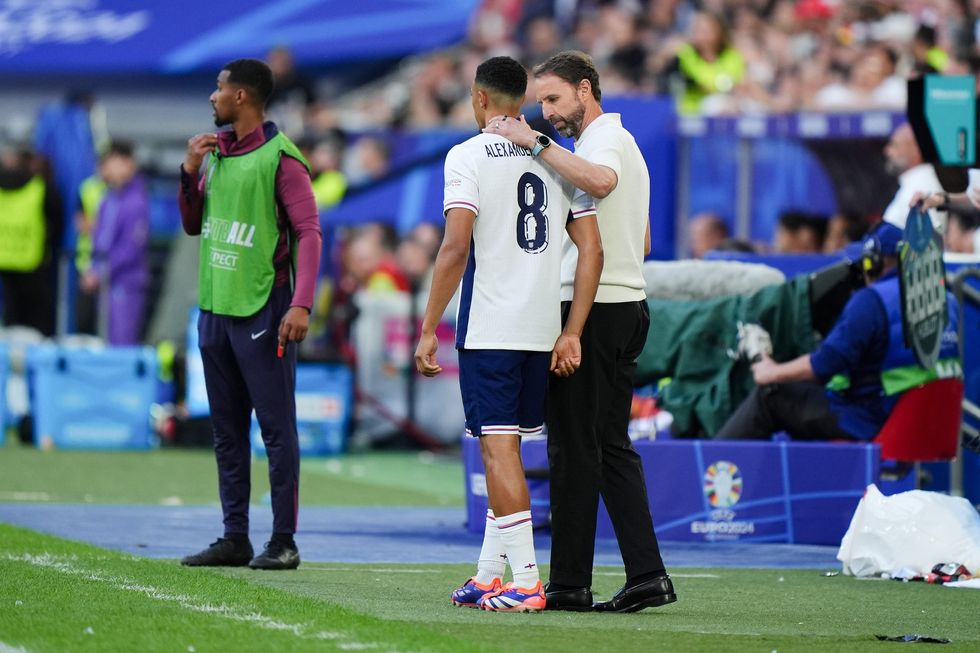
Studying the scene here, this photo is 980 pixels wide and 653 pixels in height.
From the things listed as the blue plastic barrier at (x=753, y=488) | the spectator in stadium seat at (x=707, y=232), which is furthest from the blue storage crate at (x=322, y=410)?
the blue plastic barrier at (x=753, y=488)

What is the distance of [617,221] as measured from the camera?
6.53 m

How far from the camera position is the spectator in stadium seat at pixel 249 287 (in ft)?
24.8

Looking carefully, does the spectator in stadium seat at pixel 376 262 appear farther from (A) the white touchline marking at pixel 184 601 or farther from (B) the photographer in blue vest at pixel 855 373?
(A) the white touchline marking at pixel 184 601

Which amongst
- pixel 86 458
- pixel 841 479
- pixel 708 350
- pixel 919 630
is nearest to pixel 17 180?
pixel 86 458

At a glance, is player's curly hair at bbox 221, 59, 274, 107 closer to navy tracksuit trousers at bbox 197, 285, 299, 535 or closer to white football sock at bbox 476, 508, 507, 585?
navy tracksuit trousers at bbox 197, 285, 299, 535

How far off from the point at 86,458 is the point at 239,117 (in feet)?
23.2

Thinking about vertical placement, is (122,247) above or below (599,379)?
above

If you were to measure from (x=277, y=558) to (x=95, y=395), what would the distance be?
27.4ft

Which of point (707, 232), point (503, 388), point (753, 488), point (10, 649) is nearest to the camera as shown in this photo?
point (10, 649)

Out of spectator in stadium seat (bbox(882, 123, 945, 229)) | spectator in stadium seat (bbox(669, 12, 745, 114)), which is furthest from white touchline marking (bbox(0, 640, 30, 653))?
spectator in stadium seat (bbox(669, 12, 745, 114))

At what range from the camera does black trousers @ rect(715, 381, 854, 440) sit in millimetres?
9352

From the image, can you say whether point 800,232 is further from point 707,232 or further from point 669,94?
point 669,94

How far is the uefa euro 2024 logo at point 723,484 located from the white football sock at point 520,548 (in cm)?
319

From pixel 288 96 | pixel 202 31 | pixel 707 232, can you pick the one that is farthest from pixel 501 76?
pixel 202 31
